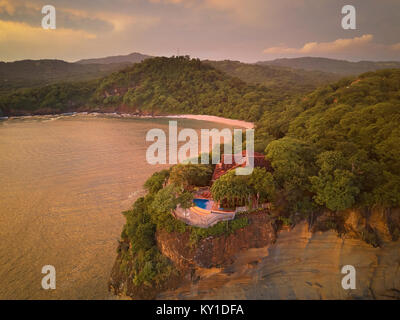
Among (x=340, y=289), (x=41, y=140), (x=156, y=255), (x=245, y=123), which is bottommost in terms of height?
(x=340, y=289)

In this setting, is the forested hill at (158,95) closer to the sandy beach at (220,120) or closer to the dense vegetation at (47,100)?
the dense vegetation at (47,100)

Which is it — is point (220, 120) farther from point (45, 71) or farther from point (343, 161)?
point (45, 71)

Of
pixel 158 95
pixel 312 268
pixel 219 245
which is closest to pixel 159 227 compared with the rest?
pixel 219 245

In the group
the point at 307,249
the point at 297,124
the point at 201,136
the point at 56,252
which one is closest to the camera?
the point at 307,249

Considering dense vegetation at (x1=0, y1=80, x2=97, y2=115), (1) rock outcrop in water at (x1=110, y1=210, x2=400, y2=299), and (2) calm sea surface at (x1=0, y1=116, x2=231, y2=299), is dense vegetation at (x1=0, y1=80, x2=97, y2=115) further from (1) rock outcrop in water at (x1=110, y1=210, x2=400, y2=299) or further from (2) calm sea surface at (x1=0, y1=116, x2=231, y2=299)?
(1) rock outcrop in water at (x1=110, y1=210, x2=400, y2=299)

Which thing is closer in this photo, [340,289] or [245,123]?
[340,289]

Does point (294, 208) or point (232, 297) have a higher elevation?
point (294, 208)

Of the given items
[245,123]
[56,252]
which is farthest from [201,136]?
[56,252]

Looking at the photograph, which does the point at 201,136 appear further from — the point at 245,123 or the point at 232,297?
the point at 232,297
